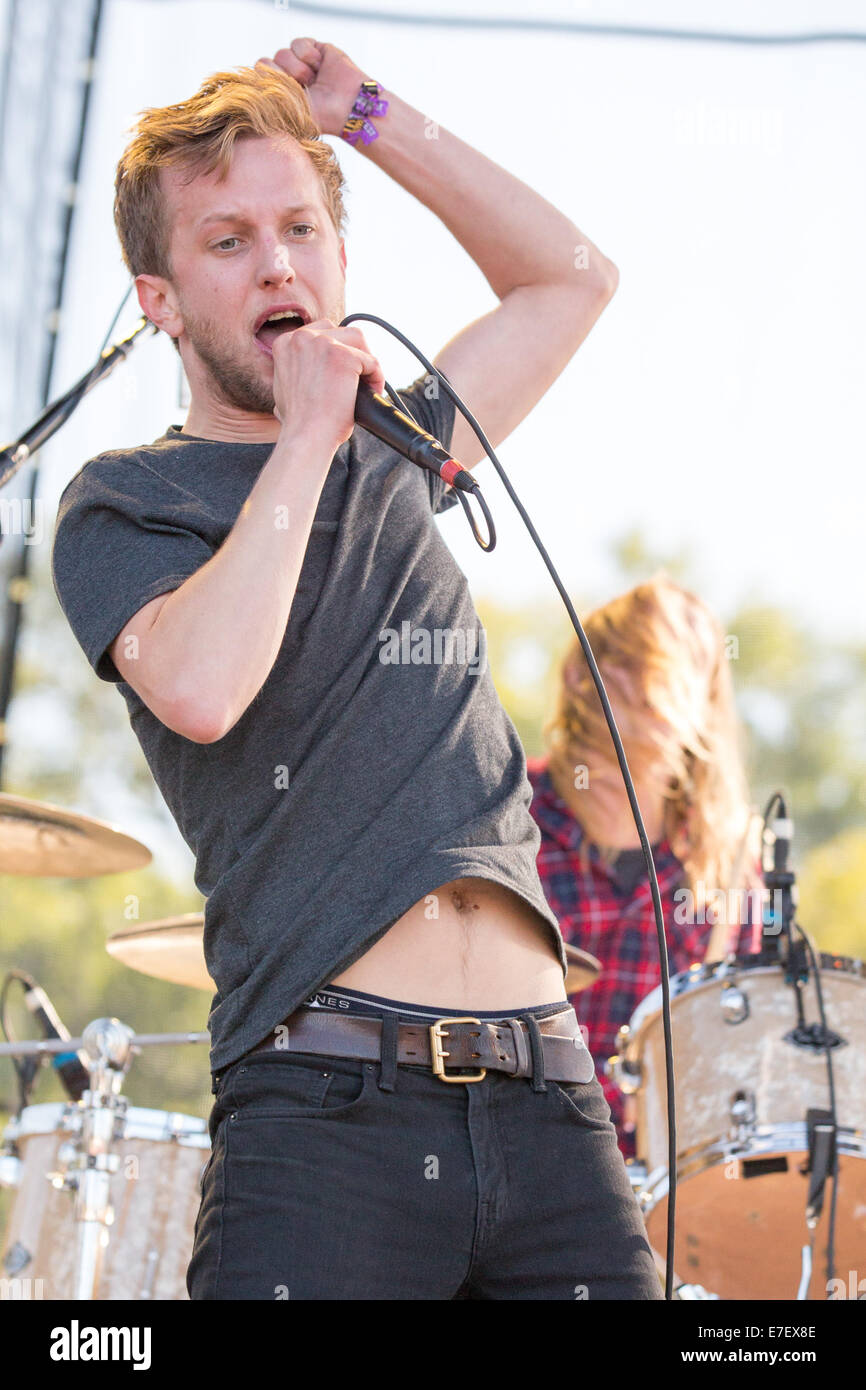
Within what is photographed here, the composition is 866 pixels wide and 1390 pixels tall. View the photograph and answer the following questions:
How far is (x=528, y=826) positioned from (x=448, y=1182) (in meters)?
0.41

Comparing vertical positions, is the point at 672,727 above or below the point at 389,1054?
above

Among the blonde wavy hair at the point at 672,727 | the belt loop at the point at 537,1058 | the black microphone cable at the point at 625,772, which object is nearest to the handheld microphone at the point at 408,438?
the black microphone cable at the point at 625,772

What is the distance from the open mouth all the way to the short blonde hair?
0.18 metres

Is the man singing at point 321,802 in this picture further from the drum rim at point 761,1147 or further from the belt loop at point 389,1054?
the drum rim at point 761,1147

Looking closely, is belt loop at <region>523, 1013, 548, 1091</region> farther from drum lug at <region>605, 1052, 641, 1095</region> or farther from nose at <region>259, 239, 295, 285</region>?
drum lug at <region>605, 1052, 641, 1095</region>

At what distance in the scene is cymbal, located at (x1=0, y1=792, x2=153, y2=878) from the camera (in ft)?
8.68

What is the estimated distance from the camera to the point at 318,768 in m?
1.44

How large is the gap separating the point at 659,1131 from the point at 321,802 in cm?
151

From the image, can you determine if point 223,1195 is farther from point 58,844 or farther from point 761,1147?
point 58,844

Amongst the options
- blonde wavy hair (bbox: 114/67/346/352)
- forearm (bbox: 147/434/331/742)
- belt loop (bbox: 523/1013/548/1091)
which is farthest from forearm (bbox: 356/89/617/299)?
belt loop (bbox: 523/1013/548/1091)

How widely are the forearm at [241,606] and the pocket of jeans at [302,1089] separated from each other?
0.32 m

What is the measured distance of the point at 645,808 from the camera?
3.42 m

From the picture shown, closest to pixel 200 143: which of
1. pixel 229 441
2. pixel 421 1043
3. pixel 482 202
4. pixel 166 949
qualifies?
pixel 229 441

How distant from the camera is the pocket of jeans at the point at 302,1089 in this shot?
4.30 feet
